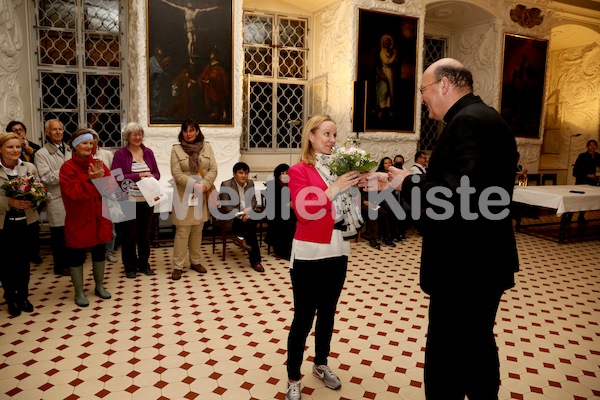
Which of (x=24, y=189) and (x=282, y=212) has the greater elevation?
(x=24, y=189)

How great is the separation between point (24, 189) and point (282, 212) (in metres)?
3.44

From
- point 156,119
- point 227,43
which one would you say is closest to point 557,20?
point 227,43

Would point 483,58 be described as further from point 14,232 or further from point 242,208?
point 14,232

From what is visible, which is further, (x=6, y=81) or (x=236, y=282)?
(x=6, y=81)

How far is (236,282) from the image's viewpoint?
6.00 metres

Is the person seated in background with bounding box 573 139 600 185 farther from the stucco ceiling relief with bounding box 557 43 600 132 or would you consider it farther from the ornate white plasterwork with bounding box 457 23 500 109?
the stucco ceiling relief with bounding box 557 43 600 132

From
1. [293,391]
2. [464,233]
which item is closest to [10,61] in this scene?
[293,391]

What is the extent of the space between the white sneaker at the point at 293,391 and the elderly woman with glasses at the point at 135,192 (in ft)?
11.6

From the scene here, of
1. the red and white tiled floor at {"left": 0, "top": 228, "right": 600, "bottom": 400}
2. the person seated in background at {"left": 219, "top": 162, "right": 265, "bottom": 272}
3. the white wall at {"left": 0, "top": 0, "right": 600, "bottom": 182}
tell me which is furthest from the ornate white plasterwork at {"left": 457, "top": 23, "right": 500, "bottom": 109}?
the person seated in background at {"left": 219, "top": 162, "right": 265, "bottom": 272}

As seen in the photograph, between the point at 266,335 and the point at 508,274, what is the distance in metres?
2.60

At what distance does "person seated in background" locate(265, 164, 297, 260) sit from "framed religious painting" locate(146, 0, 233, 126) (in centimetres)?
262

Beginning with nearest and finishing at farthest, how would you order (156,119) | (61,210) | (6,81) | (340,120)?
(61,210) → (6,81) → (156,119) → (340,120)

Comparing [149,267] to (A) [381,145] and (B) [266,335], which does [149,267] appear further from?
(A) [381,145]

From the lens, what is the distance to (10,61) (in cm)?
772
